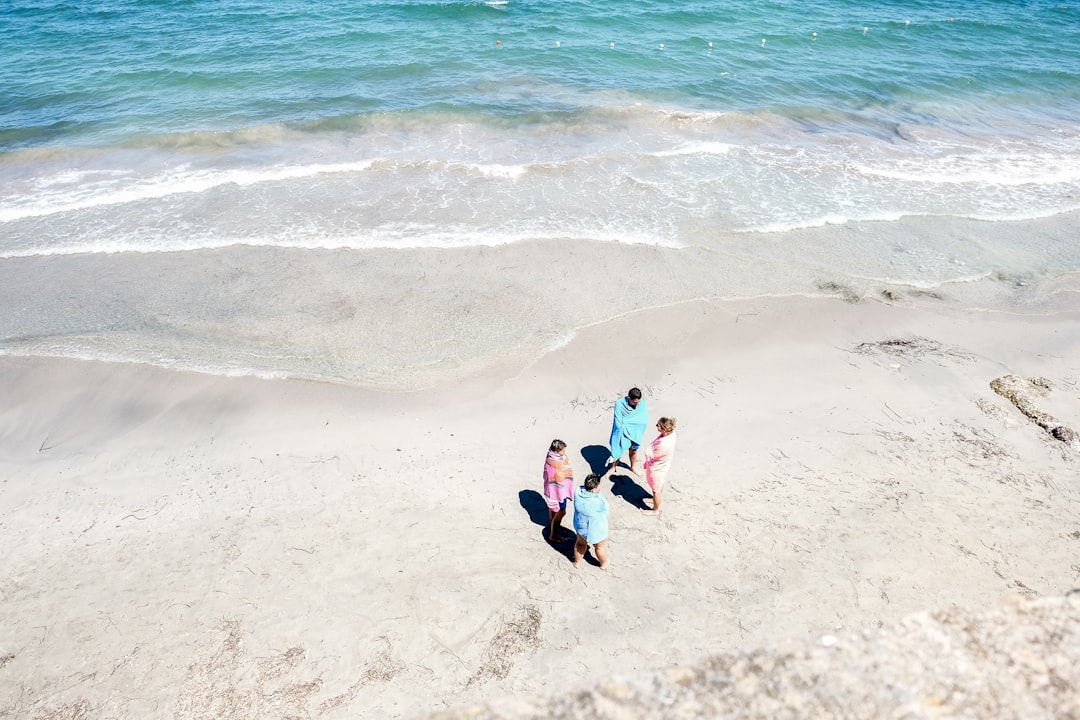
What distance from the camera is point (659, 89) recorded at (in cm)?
2220

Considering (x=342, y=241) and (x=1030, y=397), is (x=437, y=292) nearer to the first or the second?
(x=342, y=241)

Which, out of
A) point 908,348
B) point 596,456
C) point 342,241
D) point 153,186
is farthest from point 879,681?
point 153,186

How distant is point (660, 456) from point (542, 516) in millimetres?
1640

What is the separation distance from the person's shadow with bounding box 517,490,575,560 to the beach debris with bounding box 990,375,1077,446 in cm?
688

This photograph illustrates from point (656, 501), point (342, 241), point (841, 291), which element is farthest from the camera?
point (342, 241)

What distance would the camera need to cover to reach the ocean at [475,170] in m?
11.6

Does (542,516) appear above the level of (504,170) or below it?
below

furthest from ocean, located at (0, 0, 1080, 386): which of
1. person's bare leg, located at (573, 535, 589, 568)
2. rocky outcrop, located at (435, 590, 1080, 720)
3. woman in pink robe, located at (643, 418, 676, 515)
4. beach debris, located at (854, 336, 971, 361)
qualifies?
rocky outcrop, located at (435, 590, 1080, 720)

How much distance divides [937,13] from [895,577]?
34.4 metres

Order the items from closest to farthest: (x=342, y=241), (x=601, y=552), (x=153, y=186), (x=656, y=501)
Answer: (x=601, y=552)
(x=656, y=501)
(x=342, y=241)
(x=153, y=186)

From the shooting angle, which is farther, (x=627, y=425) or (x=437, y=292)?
(x=437, y=292)

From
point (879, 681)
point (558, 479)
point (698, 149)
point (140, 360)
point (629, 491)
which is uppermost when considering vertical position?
point (698, 149)

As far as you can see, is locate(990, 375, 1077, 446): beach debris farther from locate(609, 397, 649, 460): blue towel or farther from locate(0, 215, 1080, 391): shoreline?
locate(609, 397, 649, 460): blue towel

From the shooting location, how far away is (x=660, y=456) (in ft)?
24.4
